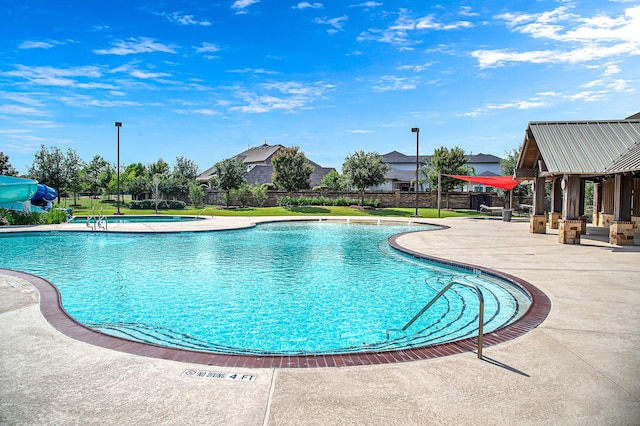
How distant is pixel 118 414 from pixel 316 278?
22.8 ft

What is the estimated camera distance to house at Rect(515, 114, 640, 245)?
14039 mm

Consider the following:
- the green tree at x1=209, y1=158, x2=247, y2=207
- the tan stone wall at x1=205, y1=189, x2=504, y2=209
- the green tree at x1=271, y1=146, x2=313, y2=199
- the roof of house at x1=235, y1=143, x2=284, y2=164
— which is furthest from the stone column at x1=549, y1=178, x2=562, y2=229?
the roof of house at x1=235, y1=143, x2=284, y2=164

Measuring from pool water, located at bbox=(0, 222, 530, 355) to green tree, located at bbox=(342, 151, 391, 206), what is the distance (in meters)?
21.0

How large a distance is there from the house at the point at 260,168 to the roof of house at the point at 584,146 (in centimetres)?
3846

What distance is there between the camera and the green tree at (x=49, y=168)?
36.3m

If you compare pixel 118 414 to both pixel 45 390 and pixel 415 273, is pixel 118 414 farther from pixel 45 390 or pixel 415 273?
pixel 415 273

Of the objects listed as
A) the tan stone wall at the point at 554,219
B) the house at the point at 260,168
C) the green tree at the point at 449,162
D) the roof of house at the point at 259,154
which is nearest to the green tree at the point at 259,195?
the house at the point at 260,168

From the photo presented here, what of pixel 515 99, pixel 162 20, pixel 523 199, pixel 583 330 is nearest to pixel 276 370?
pixel 583 330

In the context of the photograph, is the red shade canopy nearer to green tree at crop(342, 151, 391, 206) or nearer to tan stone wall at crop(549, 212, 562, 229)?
tan stone wall at crop(549, 212, 562, 229)

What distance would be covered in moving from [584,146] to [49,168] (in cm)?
4044

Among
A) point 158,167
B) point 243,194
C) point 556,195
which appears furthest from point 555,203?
point 158,167

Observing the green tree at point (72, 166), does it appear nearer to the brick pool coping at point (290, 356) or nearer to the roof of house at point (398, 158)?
the brick pool coping at point (290, 356)

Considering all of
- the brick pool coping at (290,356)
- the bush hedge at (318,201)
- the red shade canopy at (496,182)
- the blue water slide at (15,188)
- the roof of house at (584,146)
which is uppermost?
the roof of house at (584,146)

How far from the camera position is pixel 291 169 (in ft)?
127
